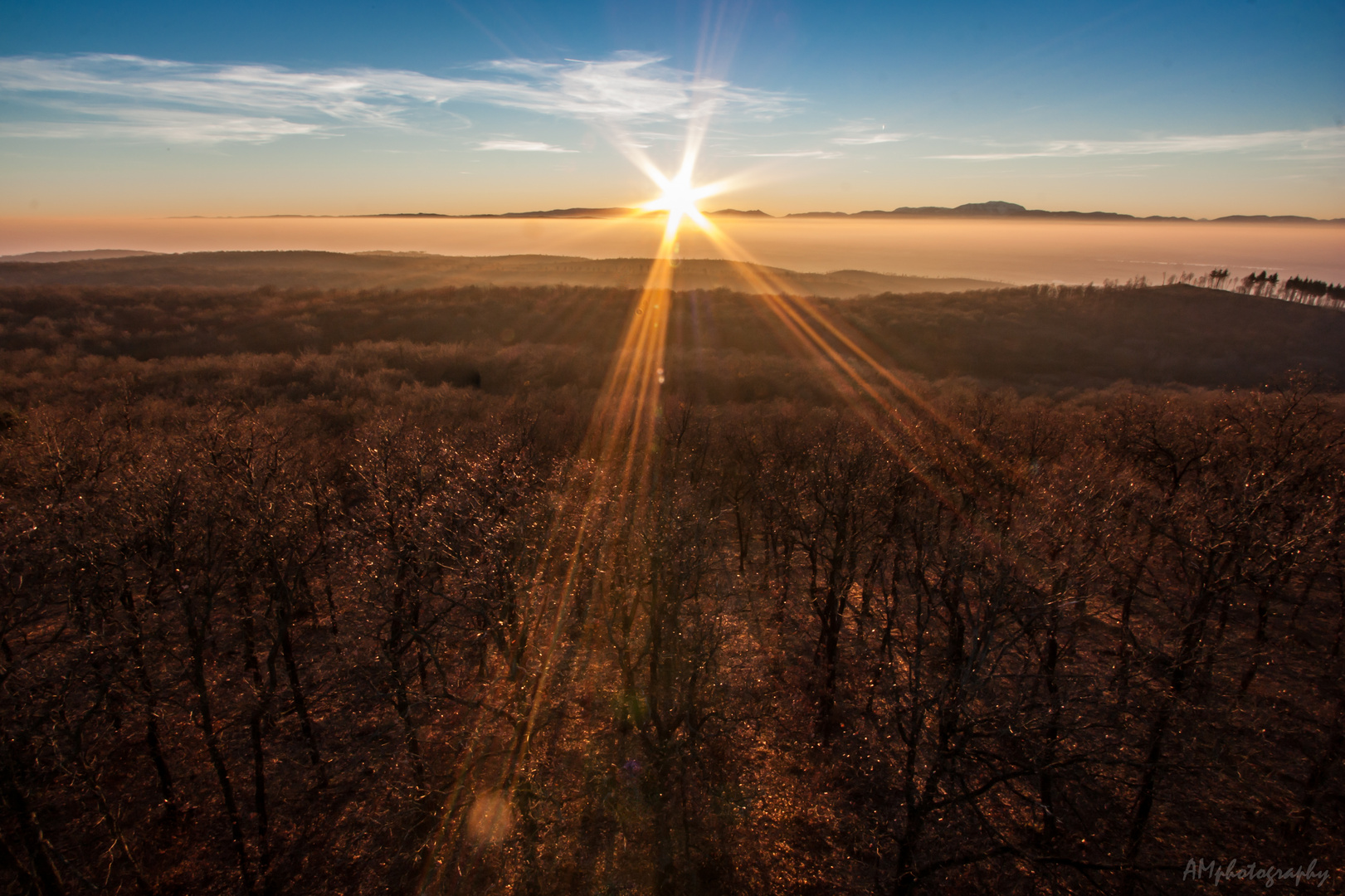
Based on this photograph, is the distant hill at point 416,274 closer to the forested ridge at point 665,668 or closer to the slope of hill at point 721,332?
the slope of hill at point 721,332

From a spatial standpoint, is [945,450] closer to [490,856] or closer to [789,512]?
[789,512]

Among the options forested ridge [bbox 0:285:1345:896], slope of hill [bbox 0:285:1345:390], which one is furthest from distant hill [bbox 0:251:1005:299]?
forested ridge [bbox 0:285:1345:896]

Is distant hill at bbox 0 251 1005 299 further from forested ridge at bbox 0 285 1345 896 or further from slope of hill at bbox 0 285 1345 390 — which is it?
forested ridge at bbox 0 285 1345 896

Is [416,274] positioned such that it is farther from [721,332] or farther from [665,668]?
[665,668]

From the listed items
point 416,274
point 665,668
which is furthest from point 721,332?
point 416,274

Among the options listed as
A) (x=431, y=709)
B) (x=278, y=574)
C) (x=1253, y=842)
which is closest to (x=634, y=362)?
(x=431, y=709)
